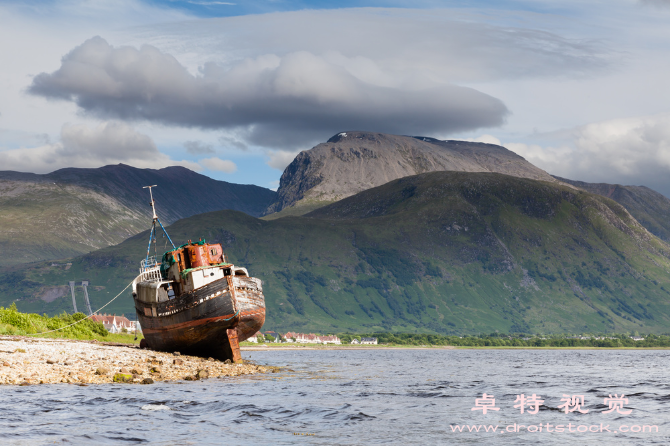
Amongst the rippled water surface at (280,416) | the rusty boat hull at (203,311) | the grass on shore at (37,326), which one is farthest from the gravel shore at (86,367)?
the grass on shore at (37,326)

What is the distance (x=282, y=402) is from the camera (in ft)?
124

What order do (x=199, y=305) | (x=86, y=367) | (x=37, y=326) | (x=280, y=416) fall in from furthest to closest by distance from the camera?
(x=37, y=326)
(x=199, y=305)
(x=86, y=367)
(x=280, y=416)

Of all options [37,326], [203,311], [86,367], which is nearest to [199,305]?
[203,311]

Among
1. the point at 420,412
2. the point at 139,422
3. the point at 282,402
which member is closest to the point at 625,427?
the point at 420,412

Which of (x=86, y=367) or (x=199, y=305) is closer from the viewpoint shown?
(x=86, y=367)

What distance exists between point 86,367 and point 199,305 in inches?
766

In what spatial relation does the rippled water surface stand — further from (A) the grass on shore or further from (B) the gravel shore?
(A) the grass on shore

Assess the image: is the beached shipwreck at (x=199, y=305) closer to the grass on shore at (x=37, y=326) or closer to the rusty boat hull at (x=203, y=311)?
the rusty boat hull at (x=203, y=311)

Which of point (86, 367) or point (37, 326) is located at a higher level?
point (37, 326)

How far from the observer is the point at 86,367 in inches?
1797

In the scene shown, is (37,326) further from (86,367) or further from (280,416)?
(280,416)

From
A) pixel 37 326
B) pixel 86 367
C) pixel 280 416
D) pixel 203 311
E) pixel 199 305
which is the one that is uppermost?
pixel 37 326

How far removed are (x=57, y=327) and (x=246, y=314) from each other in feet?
114

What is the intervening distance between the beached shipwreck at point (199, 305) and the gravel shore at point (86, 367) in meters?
4.63
